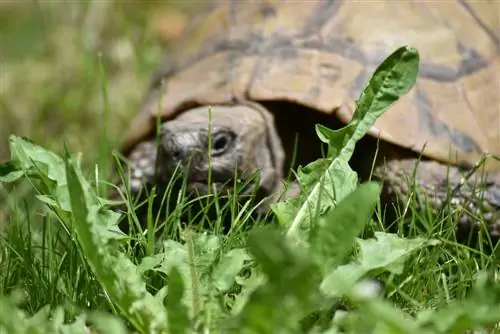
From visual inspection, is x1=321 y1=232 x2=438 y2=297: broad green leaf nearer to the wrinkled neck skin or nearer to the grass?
the grass

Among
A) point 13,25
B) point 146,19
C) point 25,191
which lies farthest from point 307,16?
point 13,25

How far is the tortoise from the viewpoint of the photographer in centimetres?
227

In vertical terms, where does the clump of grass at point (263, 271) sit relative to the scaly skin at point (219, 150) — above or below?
above

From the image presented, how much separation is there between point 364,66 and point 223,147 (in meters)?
0.44

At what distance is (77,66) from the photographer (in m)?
3.92

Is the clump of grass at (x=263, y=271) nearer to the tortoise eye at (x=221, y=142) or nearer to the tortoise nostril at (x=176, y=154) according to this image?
the tortoise nostril at (x=176, y=154)

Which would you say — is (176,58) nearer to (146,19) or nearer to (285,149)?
(285,149)

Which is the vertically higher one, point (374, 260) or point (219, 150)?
point (374, 260)

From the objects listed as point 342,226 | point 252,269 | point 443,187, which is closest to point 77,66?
point 443,187

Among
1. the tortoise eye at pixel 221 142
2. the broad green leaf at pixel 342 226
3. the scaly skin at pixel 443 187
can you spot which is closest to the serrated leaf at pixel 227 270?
the broad green leaf at pixel 342 226

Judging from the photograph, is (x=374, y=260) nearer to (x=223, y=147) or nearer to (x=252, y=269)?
(x=252, y=269)

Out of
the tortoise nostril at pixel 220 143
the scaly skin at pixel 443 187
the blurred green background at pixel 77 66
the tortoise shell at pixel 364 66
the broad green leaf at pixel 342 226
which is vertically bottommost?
the blurred green background at pixel 77 66

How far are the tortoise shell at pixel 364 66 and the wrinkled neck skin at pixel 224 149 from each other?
0.08 meters

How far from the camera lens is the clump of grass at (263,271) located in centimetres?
123
